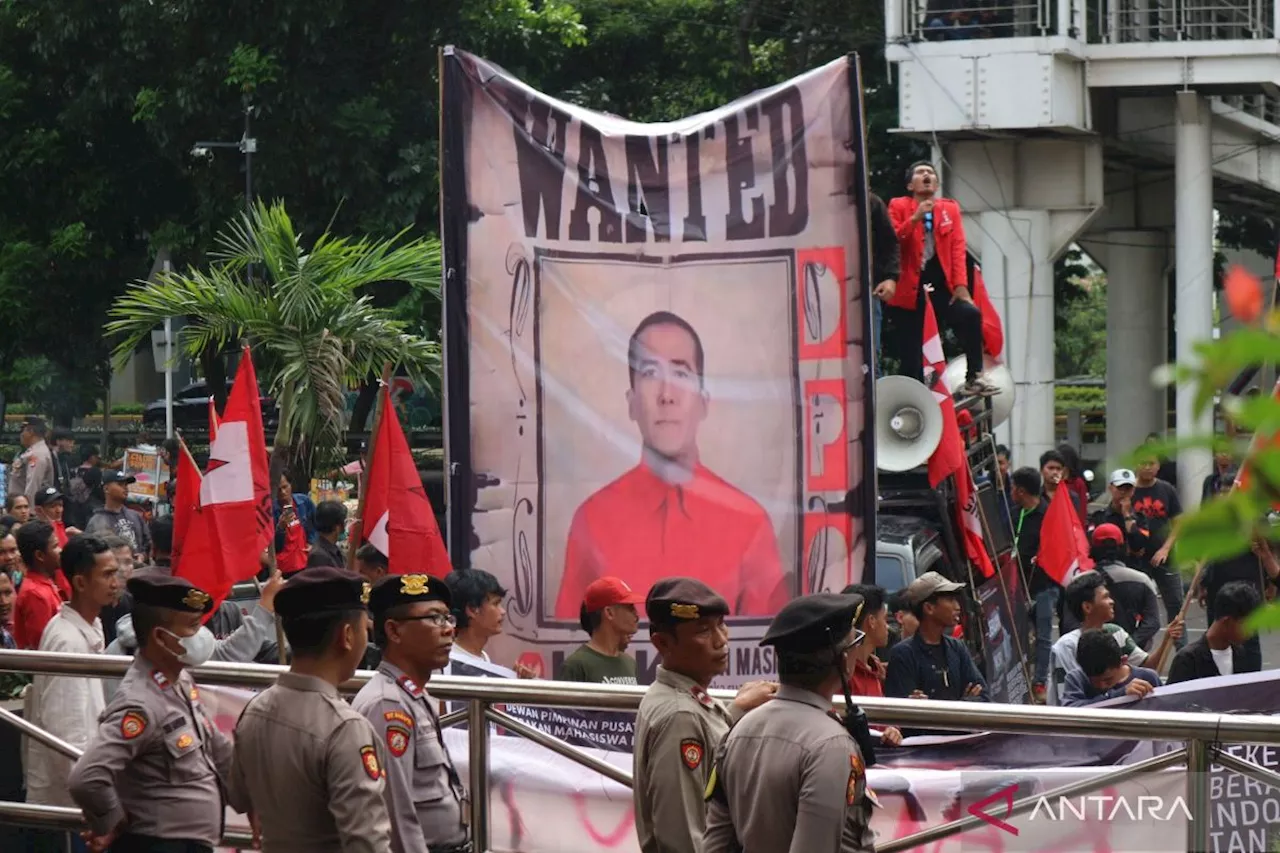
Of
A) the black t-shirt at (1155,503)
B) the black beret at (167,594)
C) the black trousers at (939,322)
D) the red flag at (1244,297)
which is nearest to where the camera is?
the red flag at (1244,297)

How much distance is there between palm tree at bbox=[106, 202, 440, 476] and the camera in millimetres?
12961

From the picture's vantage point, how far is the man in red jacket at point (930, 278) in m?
11.0

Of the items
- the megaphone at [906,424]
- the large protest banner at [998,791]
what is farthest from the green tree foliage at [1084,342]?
the large protest banner at [998,791]

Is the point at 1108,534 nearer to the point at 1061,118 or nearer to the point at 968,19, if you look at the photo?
the point at 1061,118

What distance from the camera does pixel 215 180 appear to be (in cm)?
2780

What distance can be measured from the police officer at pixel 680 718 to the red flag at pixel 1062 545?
24.1 feet

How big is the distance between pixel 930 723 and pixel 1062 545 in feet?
22.5

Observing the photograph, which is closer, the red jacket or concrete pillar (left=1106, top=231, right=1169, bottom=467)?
the red jacket

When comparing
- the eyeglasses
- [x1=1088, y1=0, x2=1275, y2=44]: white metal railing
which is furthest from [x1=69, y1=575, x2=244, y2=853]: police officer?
[x1=1088, y1=0, x2=1275, y2=44]: white metal railing

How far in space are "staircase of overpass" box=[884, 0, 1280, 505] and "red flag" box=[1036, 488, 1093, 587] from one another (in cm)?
993

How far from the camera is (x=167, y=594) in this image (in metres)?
5.14

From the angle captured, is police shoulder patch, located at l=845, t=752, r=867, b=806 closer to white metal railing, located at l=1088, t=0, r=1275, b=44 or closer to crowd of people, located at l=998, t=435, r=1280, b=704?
crowd of people, located at l=998, t=435, r=1280, b=704

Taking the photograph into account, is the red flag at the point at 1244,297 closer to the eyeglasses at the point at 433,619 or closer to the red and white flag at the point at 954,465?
the eyeglasses at the point at 433,619

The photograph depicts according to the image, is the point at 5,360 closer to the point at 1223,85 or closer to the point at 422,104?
the point at 422,104
